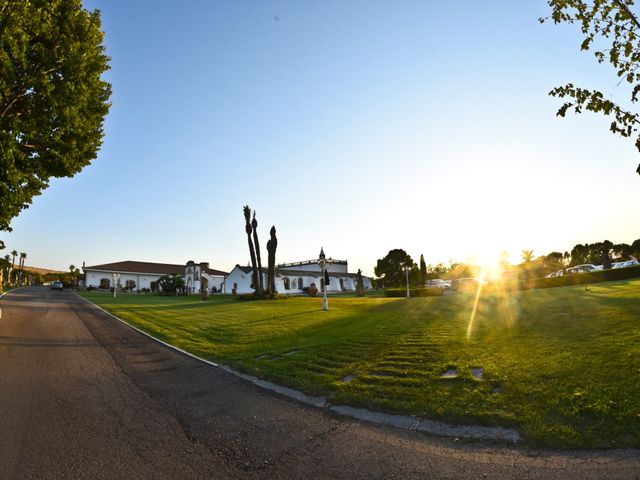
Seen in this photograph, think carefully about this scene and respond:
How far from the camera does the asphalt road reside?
383 centimetres

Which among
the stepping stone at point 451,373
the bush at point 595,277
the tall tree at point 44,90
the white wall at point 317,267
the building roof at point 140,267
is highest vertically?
the tall tree at point 44,90

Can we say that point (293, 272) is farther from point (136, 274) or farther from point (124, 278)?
point (124, 278)

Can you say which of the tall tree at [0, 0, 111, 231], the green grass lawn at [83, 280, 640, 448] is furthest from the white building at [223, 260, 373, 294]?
the green grass lawn at [83, 280, 640, 448]

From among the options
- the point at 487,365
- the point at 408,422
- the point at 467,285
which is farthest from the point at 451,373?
the point at 467,285

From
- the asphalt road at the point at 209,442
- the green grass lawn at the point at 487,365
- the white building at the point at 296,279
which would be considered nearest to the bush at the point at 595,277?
the green grass lawn at the point at 487,365

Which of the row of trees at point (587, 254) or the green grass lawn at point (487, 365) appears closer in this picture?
the green grass lawn at point (487, 365)

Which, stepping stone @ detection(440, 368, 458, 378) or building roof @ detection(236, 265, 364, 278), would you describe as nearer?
stepping stone @ detection(440, 368, 458, 378)

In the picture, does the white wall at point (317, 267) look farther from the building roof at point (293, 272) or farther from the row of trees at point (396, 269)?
the row of trees at point (396, 269)

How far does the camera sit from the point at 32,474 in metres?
3.80

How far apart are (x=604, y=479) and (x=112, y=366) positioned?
31.6 ft

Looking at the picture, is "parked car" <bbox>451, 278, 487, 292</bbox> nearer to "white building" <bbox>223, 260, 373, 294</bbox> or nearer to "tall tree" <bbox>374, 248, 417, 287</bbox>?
"white building" <bbox>223, 260, 373, 294</bbox>

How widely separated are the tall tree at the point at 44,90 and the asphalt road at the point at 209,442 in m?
8.91

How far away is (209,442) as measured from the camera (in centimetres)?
461

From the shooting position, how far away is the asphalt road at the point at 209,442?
12.6 feet
